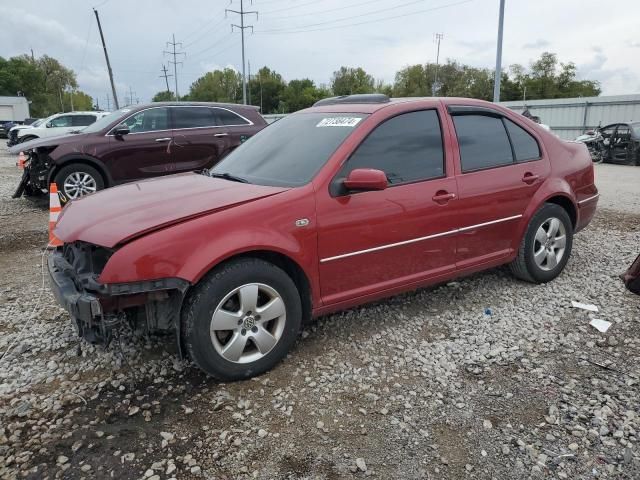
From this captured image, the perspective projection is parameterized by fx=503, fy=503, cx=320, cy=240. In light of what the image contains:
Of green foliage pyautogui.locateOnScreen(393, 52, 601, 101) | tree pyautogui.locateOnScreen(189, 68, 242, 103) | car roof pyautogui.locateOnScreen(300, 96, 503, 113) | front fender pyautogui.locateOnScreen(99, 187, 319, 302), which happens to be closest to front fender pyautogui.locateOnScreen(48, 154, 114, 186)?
car roof pyautogui.locateOnScreen(300, 96, 503, 113)

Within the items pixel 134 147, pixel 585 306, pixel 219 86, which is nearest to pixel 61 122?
pixel 134 147

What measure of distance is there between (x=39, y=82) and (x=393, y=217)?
306ft

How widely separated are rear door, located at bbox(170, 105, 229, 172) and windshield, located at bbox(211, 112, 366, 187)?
4.71 meters

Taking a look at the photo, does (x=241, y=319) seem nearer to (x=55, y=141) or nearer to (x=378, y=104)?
(x=378, y=104)

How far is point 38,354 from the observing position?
3.53 m

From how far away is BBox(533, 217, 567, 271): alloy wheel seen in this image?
4.65 meters

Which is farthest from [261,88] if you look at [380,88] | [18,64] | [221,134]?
[221,134]

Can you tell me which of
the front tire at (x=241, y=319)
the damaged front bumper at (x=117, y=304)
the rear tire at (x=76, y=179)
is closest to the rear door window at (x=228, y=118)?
the rear tire at (x=76, y=179)

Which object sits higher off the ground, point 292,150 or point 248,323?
point 292,150

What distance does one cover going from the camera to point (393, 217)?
11.8ft

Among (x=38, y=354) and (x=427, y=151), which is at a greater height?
(x=427, y=151)

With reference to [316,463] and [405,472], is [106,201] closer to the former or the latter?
[316,463]

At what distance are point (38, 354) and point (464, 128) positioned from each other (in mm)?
3669

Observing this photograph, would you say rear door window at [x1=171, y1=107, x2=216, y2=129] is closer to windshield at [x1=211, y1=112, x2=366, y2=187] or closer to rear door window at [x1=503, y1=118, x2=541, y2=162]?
windshield at [x1=211, y1=112, x2=366, y2=187]
